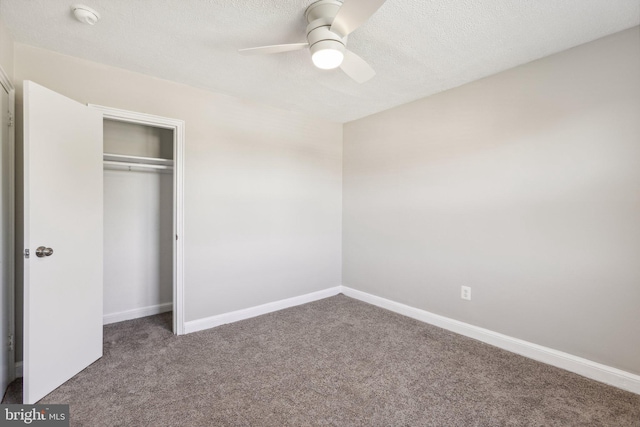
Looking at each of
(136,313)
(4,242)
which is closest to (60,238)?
(4,242)

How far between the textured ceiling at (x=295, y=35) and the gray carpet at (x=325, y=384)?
2.43 m

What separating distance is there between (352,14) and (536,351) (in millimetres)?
2826

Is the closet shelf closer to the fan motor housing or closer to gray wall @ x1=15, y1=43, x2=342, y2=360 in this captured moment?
gray wall @ x1=15, y1=43, x2=342, y2=360

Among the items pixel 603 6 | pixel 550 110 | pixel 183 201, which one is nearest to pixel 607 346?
pixel 550 110

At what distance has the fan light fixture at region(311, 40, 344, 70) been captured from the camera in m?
1.67

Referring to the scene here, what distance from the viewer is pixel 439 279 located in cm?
307

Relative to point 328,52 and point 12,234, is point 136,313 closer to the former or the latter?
point 12,234

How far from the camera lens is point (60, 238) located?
79.3 inches

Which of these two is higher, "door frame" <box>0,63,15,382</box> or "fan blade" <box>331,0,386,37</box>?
"fan blade" <box>331,0,386,37</box>

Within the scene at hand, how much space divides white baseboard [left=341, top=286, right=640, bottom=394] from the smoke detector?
3653 millimetres

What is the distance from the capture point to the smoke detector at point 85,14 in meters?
1.73

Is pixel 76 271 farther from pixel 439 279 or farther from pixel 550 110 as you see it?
pixel 550 110

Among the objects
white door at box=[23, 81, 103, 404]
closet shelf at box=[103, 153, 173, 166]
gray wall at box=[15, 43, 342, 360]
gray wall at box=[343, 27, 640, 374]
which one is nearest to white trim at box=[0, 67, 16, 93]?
gray wall at box=[15, 43, 342, 360]

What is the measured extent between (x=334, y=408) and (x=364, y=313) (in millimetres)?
1657
